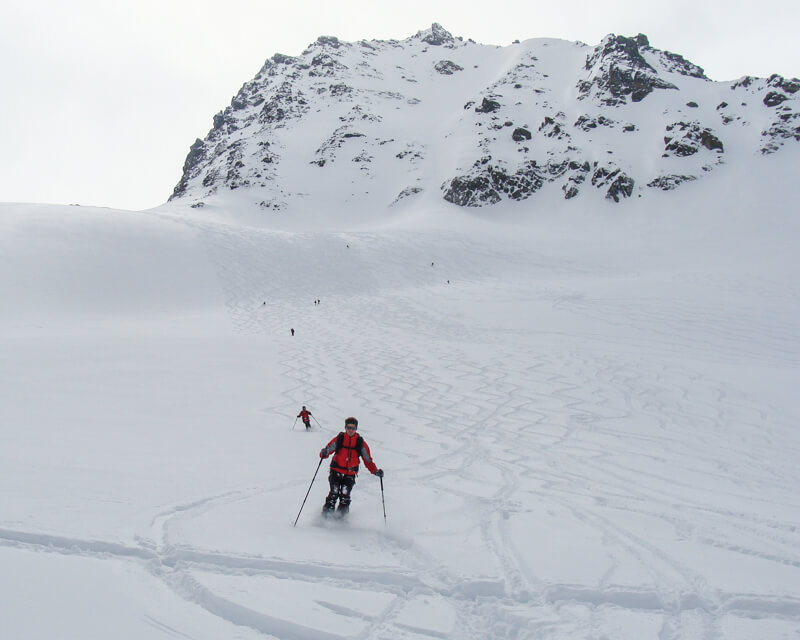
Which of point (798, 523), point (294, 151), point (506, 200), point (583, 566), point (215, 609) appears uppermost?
point (294, 151)

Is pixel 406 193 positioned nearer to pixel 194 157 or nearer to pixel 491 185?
pixel 491 185

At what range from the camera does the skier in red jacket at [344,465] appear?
6.26 meters

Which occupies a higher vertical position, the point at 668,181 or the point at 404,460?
the point at 668,181

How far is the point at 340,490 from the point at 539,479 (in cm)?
351

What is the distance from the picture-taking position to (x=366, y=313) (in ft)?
92.7

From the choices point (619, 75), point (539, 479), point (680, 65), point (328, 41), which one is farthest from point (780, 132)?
point (328, 41)

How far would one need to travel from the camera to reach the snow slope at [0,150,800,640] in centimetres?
429

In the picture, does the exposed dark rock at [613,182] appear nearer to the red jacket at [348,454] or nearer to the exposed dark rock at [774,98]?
the exposed dark rock at [774,98]

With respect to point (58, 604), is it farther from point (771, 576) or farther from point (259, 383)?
point (259, 383)

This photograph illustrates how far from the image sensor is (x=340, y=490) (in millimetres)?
6293

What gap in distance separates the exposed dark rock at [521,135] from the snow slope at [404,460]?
1984 inches

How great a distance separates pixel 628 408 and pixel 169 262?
2983cm

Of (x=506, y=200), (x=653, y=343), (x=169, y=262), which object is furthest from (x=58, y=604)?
(x=506, y=200)

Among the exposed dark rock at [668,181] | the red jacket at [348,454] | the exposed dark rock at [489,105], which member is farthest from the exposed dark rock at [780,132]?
the red jacket at [348,454]
